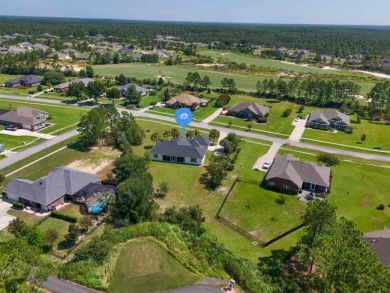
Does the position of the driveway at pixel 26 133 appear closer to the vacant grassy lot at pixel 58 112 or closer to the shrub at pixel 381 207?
the vacant grassy lot at pixel 58 112

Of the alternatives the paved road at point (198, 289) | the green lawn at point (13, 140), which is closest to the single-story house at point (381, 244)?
the paved road at point (198, 289)

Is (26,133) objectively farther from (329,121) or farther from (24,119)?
(329,121)

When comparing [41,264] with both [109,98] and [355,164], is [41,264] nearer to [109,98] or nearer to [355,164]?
[355,164]

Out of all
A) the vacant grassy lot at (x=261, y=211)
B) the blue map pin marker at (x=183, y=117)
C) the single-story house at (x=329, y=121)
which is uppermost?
the blue map pin marker at (x=183, y=117)

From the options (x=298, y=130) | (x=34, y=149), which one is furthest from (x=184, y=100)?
(x=34, y=149)

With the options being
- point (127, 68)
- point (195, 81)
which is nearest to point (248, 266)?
point (195, 81)

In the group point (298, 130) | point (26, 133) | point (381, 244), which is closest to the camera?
point (381, 244)

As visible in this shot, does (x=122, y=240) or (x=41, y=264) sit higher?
(x=41, y=264)
